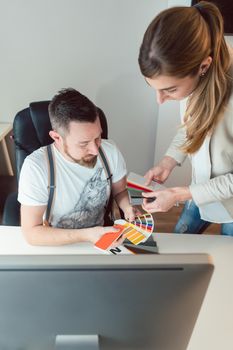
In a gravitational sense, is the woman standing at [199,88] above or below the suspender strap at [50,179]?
above

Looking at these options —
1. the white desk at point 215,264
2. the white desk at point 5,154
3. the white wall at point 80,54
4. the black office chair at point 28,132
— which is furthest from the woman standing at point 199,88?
the white desk at point 5,154

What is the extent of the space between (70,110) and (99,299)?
2.53 feet

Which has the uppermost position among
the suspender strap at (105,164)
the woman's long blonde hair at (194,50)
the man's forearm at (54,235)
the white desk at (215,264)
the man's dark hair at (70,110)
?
the woman's long blonde hair at (194,50)

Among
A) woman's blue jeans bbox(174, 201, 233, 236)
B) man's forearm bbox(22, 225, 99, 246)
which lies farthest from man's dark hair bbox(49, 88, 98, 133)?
woman's blue jeans bbox(174, 201, 233, 236)

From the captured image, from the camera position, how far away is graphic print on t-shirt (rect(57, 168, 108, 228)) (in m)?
1.35

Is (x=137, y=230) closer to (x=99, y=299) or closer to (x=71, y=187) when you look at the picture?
(x=71, y=187)

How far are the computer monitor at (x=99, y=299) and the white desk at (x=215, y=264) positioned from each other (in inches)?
13.0

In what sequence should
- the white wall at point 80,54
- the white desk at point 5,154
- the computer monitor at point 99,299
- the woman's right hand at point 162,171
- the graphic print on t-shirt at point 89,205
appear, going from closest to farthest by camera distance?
the computer monitor at point 99,299 < the graphic print on t-shirt at point 89,205 < the woman's right hand at point 162,171 < the white wall at point 80,54 < the white desk at point 5,154

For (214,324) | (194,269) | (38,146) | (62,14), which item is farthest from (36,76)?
(194,269)

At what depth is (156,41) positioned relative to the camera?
0.92 meters

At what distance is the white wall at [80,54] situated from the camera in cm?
213

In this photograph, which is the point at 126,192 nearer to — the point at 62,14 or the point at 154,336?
the point at 154,336

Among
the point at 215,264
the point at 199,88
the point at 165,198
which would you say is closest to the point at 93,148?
the point at 165,198

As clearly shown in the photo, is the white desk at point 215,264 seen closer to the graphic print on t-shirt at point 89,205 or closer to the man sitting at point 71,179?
the man sitting at point 71,179
